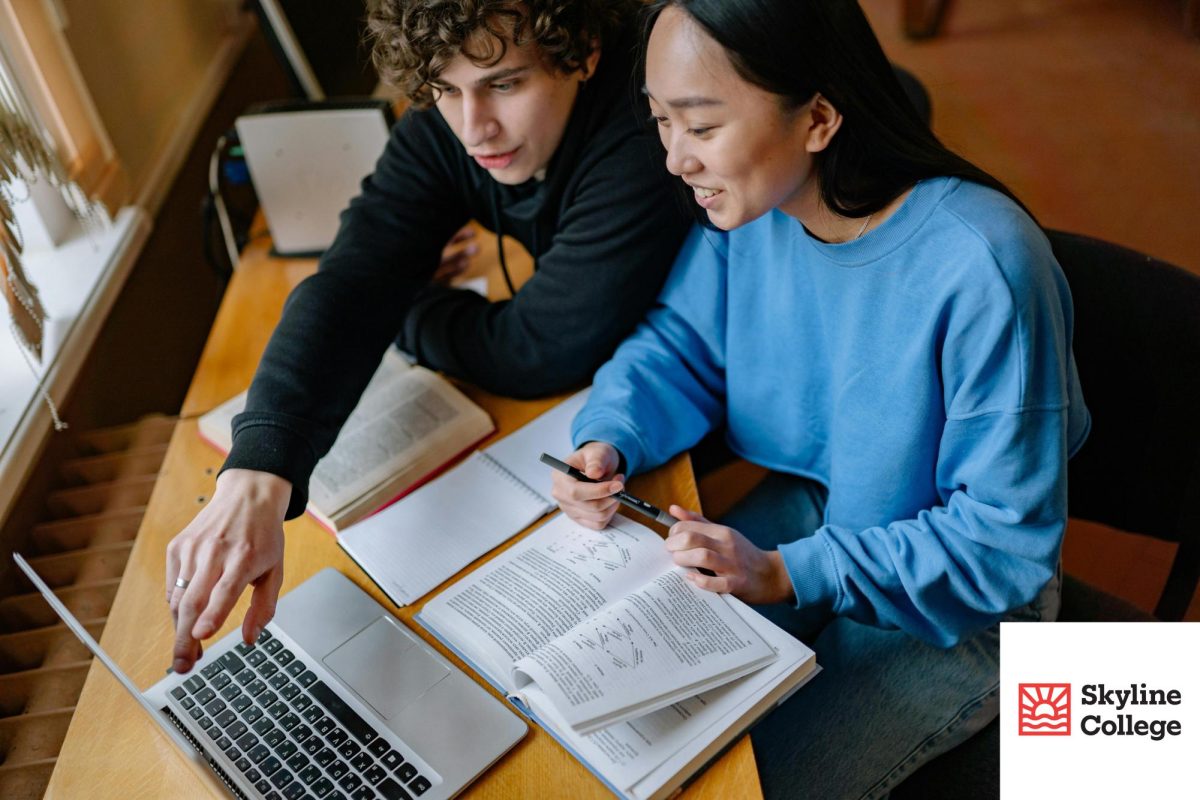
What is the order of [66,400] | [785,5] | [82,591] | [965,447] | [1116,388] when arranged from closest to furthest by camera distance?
[785,5] → [965,447] → [1116,388] → [82,591] → [66,400]

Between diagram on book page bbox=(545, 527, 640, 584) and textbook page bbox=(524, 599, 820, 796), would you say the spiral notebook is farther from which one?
textbook page bbox=(524, 599, 820, 796)

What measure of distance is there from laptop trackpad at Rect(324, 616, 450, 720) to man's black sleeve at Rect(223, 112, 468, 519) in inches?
6.9

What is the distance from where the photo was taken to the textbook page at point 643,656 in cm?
84

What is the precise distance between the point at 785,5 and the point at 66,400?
1119mm

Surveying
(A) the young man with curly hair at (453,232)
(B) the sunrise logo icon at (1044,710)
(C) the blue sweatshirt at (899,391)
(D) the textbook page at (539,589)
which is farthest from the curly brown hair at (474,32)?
(B) the sunrise logo icon at (1044,710)

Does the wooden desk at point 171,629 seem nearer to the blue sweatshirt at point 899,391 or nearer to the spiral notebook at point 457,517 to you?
the spiral notebook at point 457,517

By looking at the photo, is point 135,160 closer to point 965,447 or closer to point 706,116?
point 706,116

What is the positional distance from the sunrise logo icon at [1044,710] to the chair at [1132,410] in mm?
75

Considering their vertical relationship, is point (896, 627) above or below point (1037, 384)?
below

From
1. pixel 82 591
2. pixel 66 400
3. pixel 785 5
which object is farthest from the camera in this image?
pixel 66 400

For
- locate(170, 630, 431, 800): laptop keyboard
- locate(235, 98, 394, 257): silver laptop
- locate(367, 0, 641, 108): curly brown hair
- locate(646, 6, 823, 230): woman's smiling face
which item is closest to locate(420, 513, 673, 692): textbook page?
locate(170, 630, 431, 800): laptop keyboard

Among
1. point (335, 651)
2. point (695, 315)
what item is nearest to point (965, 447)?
point (695, 315)

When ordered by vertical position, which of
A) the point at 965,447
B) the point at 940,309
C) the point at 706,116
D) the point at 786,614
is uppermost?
the point at 706,116

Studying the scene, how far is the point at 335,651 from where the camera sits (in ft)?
3.19
